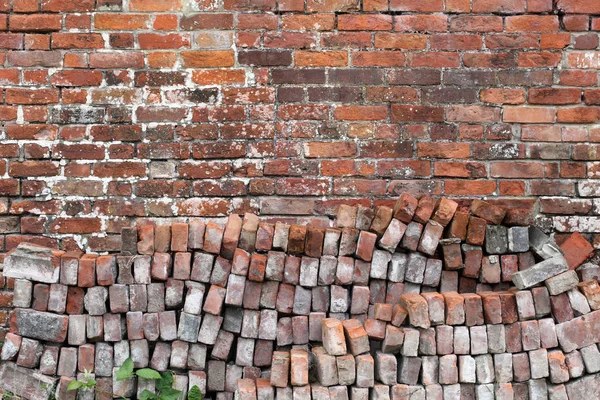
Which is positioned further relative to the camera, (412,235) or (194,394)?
(412,235)

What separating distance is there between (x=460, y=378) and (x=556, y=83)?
1617 mm

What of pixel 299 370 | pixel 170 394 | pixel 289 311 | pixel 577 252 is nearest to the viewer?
pixel 299 370

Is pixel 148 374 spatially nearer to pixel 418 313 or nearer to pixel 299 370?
pixel 299 370

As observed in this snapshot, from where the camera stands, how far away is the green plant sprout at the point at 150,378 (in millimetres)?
2439

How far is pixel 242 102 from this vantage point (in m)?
2.87

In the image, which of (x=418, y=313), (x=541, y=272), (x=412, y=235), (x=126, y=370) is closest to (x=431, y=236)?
(x=412, y=235)

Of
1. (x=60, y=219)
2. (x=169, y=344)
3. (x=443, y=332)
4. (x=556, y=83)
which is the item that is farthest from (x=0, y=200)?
(x=556, y=83)

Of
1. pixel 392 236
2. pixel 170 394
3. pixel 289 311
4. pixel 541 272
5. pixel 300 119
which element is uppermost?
pixel 300 119

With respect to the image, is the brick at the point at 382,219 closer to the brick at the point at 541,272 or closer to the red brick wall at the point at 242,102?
the red brick wall at the point at 242,102

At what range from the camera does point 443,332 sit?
2520mm

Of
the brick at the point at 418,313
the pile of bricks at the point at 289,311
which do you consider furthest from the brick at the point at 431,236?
the brick at the point at 418,313

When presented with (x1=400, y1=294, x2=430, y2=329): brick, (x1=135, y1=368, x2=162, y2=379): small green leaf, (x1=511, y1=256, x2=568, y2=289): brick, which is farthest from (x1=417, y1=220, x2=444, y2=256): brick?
(x1=135, y1=368, x2=162, y2=379): small green leaf

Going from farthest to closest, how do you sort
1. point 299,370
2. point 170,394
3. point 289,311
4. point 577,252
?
point 577,252, point 289,311, point 170,394, point 299,370

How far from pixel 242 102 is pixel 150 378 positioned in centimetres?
142
